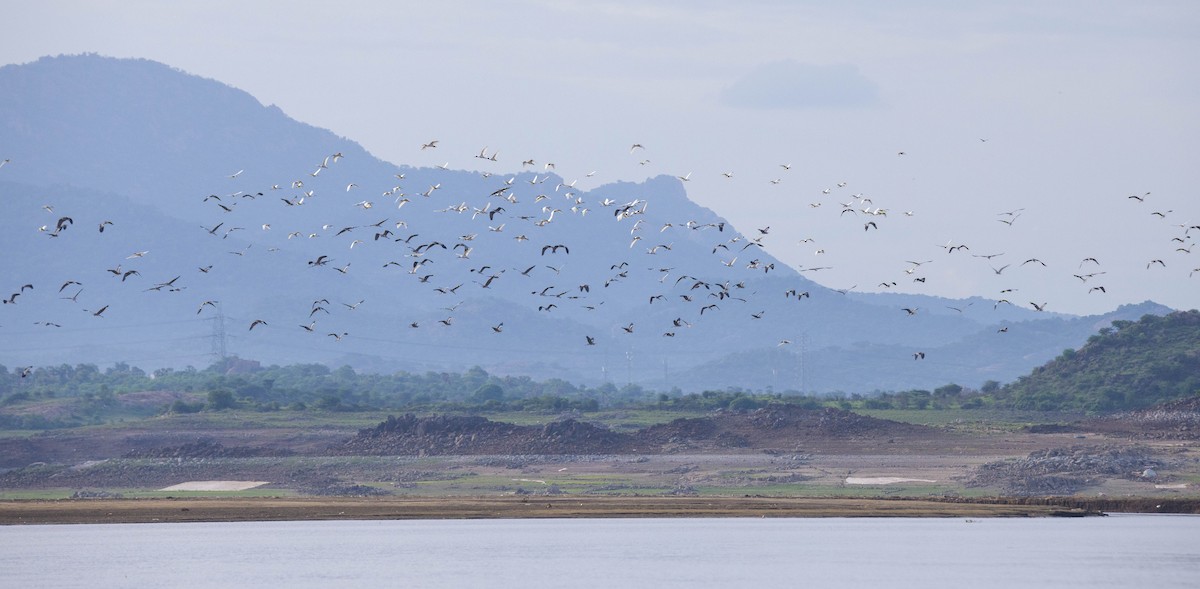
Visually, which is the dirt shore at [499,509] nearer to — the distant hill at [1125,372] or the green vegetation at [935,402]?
the green vegetation at [935,402]

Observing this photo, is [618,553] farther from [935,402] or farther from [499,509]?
[935,402]

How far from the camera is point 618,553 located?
64.6 metres

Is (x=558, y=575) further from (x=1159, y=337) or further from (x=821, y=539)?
(x=1159, y=337)

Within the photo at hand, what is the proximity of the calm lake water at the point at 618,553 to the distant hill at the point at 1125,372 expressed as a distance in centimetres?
6552

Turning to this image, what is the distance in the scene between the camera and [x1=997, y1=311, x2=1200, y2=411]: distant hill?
454 ft

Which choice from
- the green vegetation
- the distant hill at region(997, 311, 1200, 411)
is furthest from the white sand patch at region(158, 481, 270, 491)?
the distant hill at region(997, 311, 1200, 411)

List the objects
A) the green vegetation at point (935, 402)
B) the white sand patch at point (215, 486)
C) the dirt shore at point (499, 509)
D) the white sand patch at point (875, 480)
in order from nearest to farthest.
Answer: the dirt shore at point (499, 509) < the white sand patch at point (875, 480) < the white sand patch at point (215, 486) < the green vegetation at point (935, 402)

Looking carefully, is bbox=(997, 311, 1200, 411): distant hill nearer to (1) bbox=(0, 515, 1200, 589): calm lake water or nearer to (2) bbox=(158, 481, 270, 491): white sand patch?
(1) bbox=(0, 515, 1200, 589): calm lake water

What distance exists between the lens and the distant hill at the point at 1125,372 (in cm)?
13850

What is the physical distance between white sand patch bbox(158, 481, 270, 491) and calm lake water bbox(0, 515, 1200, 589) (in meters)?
20.3

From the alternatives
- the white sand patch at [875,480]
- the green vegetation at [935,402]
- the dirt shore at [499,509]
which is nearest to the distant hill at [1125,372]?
the green vegetation at [935,402]

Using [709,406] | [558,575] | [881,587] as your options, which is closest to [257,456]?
[709,406]

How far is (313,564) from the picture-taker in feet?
204

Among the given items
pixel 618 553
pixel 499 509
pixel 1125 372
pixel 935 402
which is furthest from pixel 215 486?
pixel 1125 372
